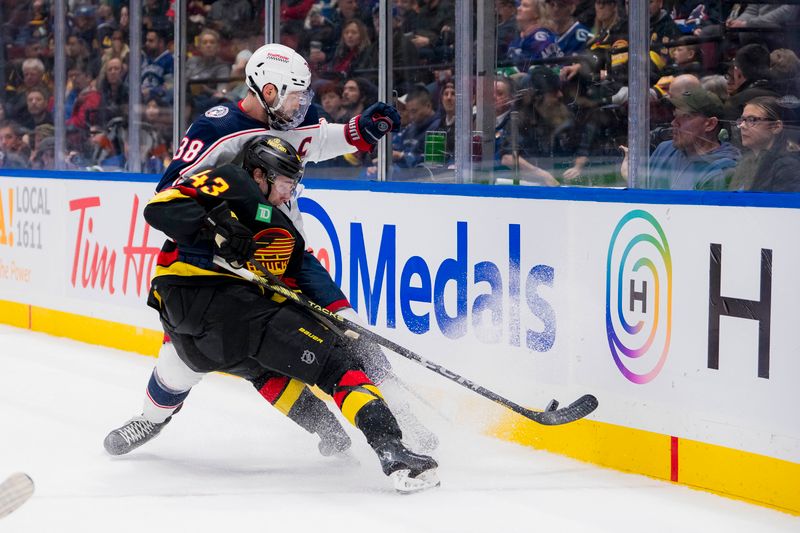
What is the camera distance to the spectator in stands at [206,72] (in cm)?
602

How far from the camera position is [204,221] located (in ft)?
11.3

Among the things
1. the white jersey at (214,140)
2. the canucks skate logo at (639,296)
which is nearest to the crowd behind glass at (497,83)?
the canucks skate logo at (639,296)

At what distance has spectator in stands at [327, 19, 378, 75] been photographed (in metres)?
5.22

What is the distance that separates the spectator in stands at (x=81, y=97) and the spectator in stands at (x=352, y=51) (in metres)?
1.98

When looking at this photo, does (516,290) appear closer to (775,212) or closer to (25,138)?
(775,212)

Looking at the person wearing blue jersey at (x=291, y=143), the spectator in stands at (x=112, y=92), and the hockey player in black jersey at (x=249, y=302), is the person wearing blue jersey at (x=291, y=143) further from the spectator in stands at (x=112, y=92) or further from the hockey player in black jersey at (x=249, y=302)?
the spectator in stands at (x=112, y=92)

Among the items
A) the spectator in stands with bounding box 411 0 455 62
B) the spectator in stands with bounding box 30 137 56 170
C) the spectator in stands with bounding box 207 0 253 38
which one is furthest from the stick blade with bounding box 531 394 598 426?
the spectator in stands with bounding box 30 137 56 170

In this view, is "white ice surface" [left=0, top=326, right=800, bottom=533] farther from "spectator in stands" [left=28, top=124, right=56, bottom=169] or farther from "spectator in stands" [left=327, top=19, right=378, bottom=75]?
"spectator in stands" [left=28, top=124, right=56, bottom=169]

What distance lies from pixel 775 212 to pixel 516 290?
1.03 m

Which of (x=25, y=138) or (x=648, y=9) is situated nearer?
(x=648, y=9)

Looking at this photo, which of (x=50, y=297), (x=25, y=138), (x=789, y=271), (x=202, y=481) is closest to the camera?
(x=789, y=271)

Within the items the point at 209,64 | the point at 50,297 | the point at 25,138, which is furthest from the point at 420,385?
the point at 25,138

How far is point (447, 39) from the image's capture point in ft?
15.9

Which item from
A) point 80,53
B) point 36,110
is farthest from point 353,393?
point 36,110
